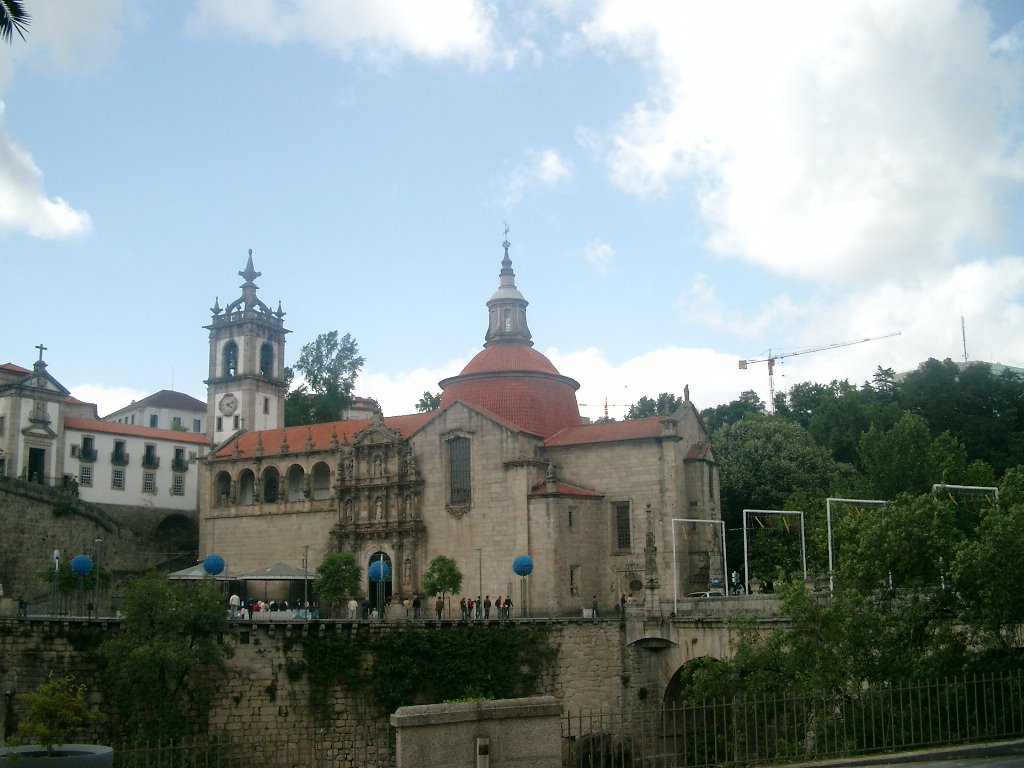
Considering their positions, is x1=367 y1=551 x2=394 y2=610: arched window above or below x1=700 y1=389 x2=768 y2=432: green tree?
below

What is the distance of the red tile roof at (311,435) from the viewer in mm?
61250

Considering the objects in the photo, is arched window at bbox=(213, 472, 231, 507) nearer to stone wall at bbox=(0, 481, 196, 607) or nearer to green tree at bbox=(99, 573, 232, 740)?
stone wall at bbox=(0, 481, 196, 607)

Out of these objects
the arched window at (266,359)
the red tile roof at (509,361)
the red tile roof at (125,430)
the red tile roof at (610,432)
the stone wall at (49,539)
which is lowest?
the stone wall at (49,539)

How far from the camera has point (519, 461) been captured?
52.9 meters

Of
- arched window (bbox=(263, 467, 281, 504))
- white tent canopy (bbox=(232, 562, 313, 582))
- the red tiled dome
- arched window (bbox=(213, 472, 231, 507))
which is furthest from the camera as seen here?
arched window (bbox=(213, 472, 231, 507))

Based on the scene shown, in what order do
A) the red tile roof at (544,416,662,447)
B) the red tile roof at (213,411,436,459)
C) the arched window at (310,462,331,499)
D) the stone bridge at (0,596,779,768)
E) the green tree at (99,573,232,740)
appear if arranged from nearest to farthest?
1. the green tree at (99,573,232,740)
2. the stone bridge at (0,596,779,768)
3. the red tile roof at (544,416,662,447)
4. the red tile roof at (213,411,436,459)
5. the arched window at (310,462,331,499)

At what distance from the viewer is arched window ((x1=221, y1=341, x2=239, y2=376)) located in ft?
249

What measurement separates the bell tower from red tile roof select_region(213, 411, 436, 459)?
6.98 m

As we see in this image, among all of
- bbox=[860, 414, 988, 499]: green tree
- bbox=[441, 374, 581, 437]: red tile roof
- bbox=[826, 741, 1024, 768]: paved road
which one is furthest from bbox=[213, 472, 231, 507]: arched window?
bbox=[826, 741, 1024, 768]: paved road

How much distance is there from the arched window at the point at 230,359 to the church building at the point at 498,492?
10.0m

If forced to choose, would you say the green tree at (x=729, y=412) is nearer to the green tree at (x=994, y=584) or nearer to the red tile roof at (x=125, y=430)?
the red tile roof at (x=125, y=430)

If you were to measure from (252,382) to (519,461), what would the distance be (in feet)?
92.3

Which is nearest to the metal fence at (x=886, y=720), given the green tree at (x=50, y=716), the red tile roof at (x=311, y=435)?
the green tree at (x=50, y=716)

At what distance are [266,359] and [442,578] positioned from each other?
31298 millimetres
